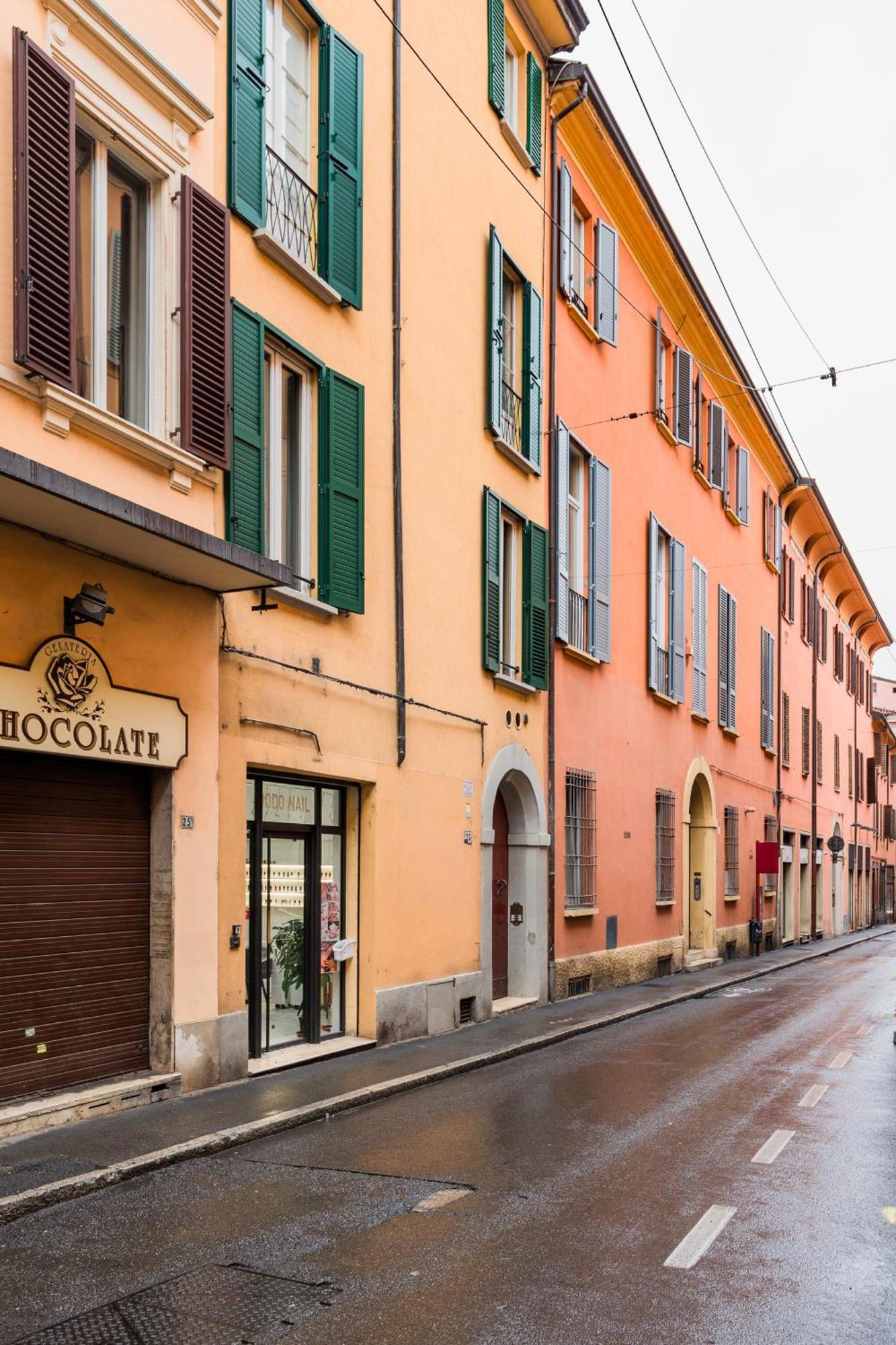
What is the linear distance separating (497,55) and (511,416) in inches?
170

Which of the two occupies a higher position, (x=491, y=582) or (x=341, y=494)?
(x=341, y=494)

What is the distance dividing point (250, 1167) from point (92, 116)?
669cm

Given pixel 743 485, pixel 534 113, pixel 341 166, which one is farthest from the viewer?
pixel 743 485

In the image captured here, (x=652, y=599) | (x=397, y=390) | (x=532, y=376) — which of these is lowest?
(x=652, y=599)

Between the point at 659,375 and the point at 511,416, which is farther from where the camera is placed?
the point at 659,375

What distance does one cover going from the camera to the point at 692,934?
87.9 feet

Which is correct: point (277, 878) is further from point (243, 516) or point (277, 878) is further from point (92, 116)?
point (92, 116)

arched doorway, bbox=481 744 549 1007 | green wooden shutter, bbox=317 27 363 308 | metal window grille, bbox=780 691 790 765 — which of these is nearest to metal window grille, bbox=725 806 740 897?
metal window grille, bbox=780 691 790 765

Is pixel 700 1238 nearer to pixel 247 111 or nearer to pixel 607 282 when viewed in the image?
pixel 247 111

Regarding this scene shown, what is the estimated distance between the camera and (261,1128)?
28.7ft

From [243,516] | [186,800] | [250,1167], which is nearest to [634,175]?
[243,516]

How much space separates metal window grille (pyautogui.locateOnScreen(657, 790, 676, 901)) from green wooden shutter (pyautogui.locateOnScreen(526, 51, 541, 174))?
419 inches

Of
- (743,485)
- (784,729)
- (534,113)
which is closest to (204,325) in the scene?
(534,113)

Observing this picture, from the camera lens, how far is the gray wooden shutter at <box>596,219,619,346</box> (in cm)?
2077
